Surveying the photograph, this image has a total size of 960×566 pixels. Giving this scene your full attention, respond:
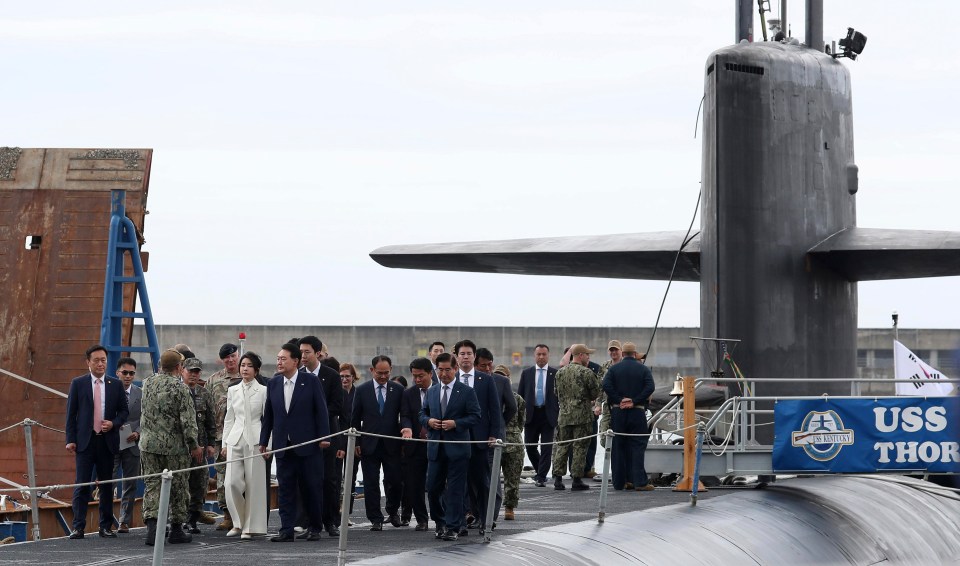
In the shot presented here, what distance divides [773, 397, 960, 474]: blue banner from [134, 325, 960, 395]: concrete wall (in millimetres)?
35510

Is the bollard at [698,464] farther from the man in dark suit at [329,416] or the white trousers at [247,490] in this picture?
the white trousers at [247,490]

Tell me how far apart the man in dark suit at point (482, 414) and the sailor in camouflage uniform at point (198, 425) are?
2193mm

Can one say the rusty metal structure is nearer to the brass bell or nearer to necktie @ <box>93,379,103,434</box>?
necktie @ <box>93,379,103,434</box>

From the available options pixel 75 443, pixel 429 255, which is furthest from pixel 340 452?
pixel 429 255

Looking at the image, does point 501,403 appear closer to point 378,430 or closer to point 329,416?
point 378,430

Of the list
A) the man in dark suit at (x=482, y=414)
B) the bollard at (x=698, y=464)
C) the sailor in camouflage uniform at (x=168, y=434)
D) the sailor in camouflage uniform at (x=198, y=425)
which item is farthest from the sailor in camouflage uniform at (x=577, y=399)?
the sailor in camouflage uniform at (x=168, y=434)

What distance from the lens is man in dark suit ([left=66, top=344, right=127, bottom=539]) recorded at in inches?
420

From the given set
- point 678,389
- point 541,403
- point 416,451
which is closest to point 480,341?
point 541,403

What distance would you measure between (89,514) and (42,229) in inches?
190

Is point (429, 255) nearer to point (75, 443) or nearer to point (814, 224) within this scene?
point (814, 224)

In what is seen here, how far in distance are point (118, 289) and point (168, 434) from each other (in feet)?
16.1

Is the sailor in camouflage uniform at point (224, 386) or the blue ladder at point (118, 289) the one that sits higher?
the blue ladder at point (118, 289)

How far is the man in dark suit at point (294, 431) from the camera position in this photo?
10.1 m

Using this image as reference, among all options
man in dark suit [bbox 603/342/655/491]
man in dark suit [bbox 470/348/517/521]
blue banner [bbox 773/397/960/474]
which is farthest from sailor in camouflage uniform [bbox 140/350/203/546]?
blue banner [bbox 773/397/960/474]
